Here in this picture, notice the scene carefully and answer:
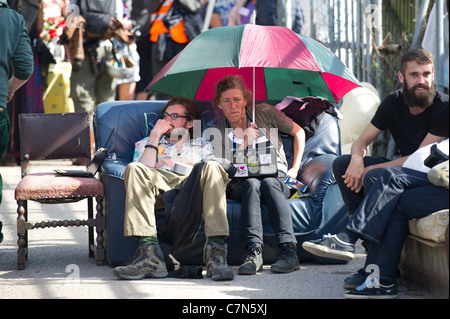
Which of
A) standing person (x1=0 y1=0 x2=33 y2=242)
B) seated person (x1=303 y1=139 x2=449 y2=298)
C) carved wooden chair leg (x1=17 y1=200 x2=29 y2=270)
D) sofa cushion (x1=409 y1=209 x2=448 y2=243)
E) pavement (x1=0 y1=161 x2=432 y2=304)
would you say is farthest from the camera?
carved wooden chair leg (x1=17 y1=200 x2=29 y2=270)

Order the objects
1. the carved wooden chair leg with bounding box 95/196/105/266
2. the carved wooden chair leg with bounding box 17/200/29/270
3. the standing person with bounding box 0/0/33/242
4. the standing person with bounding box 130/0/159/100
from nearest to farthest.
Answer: the standing person with bounding box 0/0/33/242, the carved wooden chair leg with bounding box 17/200/29/270, the carved wooden chair leg with bounding box 95/196/105/266, the standing person with bounding box 130/0/159/100

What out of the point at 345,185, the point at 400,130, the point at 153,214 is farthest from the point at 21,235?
the point at 400,130

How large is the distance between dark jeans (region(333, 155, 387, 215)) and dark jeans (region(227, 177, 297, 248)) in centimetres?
41

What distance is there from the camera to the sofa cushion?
383 cm

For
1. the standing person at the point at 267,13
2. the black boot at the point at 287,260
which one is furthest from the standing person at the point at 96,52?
the black boot at the point at 287,260

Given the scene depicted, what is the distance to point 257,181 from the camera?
5.11 meters

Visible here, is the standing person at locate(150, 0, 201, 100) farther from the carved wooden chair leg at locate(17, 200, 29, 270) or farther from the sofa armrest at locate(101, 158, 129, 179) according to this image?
the carved wooden chair leg at locate(17, 200, 29, 270)

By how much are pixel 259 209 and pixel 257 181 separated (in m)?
0.22

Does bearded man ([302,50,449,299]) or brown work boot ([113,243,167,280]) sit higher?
bearded man ([302,50,449,299])

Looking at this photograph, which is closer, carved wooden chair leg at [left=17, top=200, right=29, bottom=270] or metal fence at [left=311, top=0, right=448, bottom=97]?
carved wooden chair leg at [left=17, top=200, right=29, bottom=270]

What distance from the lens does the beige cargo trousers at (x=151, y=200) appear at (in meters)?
4.82

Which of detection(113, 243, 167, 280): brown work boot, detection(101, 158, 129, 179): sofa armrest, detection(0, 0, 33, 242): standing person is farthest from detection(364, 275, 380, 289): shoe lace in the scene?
detection(0, 0, 33, 242): standing person

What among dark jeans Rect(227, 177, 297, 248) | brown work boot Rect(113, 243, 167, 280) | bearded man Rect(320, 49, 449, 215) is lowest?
brown work boot Rect(113, 243, 167, 280)
